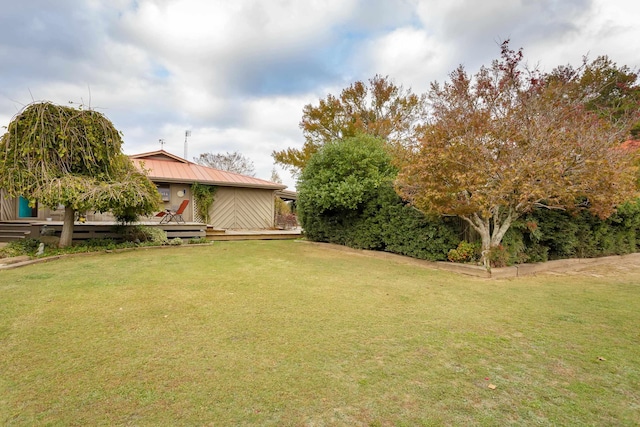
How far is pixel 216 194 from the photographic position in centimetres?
1466

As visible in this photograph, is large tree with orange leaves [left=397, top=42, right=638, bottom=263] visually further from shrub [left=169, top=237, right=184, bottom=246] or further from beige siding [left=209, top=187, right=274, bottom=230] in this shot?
beige siding [left=209, top=187, right=274, bottom=230]

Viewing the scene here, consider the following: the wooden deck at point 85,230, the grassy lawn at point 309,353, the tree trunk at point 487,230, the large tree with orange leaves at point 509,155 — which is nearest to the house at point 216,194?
the wooden deck at point 85,230

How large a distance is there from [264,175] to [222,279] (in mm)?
30538

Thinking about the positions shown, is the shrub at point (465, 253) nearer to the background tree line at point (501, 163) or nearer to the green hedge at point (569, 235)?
the background tree line at point (501, 163)

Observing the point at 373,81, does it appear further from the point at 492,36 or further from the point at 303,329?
the point at 303,329

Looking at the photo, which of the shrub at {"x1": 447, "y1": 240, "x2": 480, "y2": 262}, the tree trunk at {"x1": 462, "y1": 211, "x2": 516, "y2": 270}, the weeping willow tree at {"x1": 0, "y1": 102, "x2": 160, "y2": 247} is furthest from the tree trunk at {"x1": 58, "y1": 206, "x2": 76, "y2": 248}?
the tree trunk at {"x1": 462, "y1": 211, "x2": 516, "y2": 270}

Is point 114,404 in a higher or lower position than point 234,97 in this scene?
lower

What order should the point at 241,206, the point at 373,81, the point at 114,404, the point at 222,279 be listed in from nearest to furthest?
1. the point at 114,404
2. the point at 222,279
3. the point at 241,206
4. the point at 373,81

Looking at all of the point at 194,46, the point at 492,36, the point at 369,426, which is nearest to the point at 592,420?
the point at 369,426

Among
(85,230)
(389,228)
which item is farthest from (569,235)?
(85,230)

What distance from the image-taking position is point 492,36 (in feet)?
26.4

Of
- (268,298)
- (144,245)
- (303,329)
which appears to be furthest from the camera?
(144,245)

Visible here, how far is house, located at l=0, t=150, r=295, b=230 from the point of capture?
13.6 m

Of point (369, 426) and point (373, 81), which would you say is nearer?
point (369, 426)
